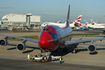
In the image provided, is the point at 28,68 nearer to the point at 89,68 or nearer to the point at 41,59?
the point at 41,59

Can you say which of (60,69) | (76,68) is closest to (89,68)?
(76,68)

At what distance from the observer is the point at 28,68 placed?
18203 mm

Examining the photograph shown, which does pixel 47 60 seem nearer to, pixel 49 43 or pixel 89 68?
pixel 49 43

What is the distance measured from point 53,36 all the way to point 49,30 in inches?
47.6

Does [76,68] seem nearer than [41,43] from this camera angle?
Yes

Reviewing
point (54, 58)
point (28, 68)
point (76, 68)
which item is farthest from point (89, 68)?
point (28, 68)

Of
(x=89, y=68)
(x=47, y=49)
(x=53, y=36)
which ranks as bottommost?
(x=89, y=68)

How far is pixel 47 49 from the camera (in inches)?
837

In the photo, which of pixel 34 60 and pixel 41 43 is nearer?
pixel 41 43

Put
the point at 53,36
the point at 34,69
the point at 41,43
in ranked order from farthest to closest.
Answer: the point at 53,36 < the point at 41,43 < the point at 34,69

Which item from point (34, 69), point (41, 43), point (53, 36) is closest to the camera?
point (34, 69)

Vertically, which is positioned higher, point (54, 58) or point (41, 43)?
point (41, 43)

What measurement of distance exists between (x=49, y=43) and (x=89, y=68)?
6315 millimetres

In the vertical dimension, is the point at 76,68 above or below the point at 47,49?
below
